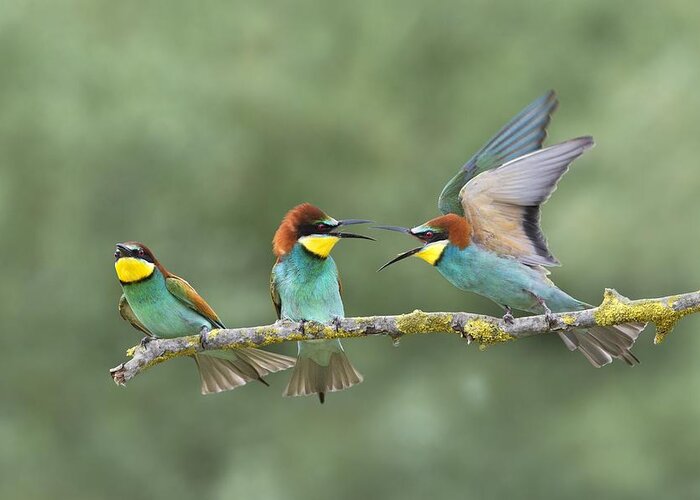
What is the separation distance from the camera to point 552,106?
2.55 metres

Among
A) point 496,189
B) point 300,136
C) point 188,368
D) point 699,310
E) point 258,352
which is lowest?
point 699,310

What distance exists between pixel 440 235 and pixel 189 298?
672 millimetres

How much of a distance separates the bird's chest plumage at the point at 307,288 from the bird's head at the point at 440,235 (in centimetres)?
39

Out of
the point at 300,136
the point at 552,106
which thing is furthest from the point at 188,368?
the point at 552,106

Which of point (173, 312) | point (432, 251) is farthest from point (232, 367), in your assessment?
point (432, 251)

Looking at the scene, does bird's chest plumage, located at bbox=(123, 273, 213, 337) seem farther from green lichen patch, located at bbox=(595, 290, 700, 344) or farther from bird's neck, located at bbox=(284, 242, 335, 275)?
green lichen patch, located at bbox=(595, 290, 700, 344)

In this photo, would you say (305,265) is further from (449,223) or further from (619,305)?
(619,305)

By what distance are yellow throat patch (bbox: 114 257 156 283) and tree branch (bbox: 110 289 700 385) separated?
38 centimetres

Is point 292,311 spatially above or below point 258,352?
above

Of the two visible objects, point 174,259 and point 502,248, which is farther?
point 174,259

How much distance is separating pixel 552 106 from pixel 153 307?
3.63 ft

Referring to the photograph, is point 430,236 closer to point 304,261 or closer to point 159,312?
point 304,261

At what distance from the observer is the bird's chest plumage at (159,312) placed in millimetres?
2846

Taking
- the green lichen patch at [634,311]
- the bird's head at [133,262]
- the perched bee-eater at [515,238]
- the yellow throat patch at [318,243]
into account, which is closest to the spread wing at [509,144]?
the perched bee-eater at [515,238]
